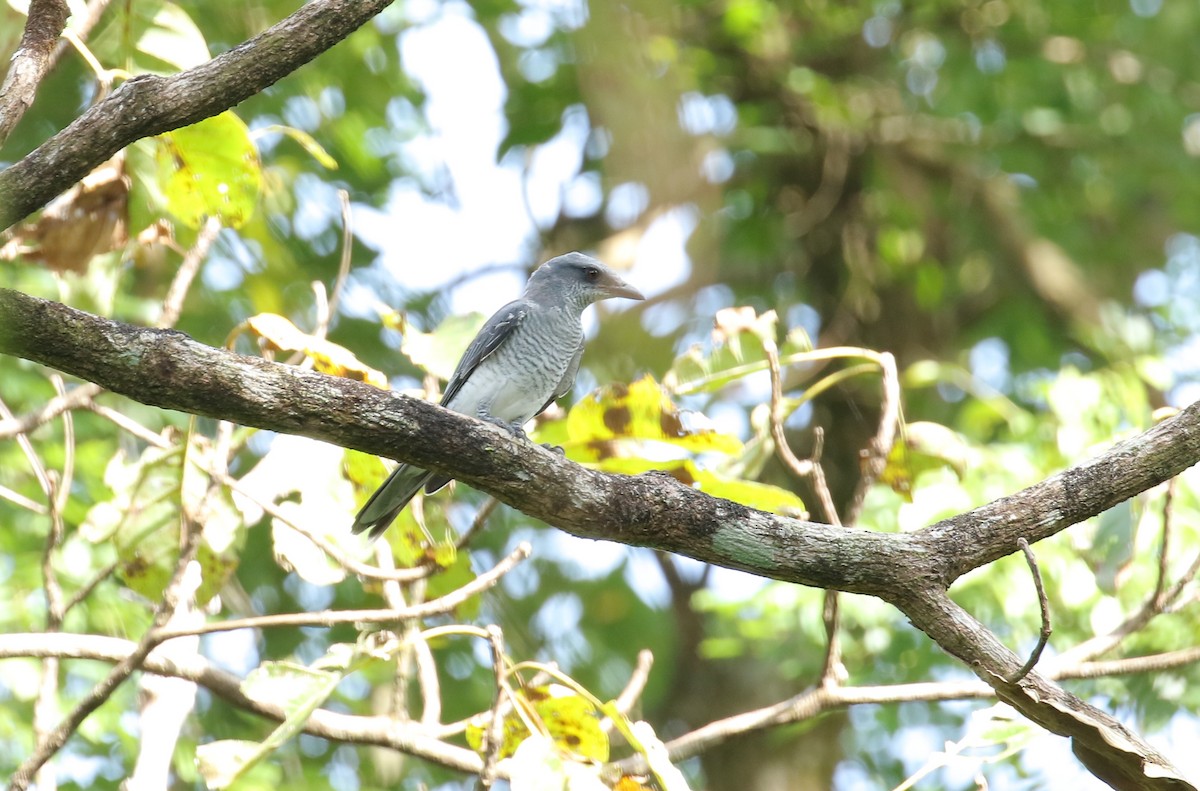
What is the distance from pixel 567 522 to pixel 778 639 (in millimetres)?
2902

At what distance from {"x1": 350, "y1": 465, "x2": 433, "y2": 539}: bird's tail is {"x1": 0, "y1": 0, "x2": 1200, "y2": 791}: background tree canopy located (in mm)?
78

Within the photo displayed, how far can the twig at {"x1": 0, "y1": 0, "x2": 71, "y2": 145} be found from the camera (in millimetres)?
2365

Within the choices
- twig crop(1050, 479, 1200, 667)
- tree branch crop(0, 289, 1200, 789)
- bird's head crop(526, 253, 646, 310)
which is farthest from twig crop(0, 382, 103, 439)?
twig crop(1050, 479, 1200, 667)

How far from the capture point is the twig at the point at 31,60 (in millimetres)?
2365

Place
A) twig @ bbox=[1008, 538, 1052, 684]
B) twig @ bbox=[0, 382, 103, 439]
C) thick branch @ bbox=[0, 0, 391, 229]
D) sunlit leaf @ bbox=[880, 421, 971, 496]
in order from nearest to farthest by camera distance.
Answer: thick branch @ bbox=[0, 0, 391, 229], twig @ bbox=[1008, 538, 1052, 684], twig @ bbox=[0, 382, 103, 439], sunlit leaf @ bbox=[880, 421, 971, 496]

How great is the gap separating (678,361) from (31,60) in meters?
2.20

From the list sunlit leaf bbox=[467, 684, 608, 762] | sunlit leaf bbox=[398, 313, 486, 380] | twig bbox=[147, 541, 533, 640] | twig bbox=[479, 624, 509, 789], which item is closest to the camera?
twig bbox=[479, 624, 509, 789]

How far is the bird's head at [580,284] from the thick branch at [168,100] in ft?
8.43

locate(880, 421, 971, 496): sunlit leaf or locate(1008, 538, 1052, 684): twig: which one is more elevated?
locate(880, 421, 971, 496): sunlit leaf

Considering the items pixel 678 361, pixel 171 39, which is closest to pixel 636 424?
pixel 678 361

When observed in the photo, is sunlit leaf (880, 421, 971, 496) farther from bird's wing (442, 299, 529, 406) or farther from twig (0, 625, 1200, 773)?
bird's wing (442, 299, 529, 406)

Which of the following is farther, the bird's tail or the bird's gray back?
the bird's gray back

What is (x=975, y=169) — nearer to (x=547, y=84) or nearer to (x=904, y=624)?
(x=547, y=84)

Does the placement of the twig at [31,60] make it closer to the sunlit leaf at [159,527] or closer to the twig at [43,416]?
the twig at [43,416]
